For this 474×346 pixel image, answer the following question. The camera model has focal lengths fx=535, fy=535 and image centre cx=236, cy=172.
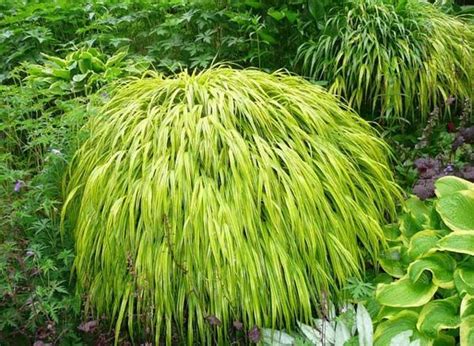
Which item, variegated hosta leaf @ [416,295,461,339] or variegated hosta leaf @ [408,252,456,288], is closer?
variegated hosta leaf @ [416,295,461,339]

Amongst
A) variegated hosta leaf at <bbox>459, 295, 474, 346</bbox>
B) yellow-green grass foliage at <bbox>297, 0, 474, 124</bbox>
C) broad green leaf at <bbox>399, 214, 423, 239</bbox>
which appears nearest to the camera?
variegated hosta leaf at <bbox>459, 295, 474, 346</bbox>

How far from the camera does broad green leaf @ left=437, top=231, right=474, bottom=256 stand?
69.4 inches

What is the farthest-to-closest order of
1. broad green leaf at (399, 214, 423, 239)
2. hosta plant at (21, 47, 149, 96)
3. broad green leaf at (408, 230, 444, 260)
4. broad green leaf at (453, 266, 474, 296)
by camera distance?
hosta plant at (21, 47, 149, 96) → broad green leaf at (399, 214, 423, 239) → broad green leaf at (408, 230, 444, 260) → broad green leaf at (453, 266, 474, 296)

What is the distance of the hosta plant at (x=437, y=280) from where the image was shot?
5.60 ft

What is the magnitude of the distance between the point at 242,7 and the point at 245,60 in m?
0.33

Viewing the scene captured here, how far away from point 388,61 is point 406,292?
4.69 feet

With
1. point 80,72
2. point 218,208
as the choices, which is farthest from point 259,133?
point 80,72

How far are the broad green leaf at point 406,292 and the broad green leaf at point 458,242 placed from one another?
14 cm

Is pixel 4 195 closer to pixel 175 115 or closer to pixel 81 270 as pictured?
pixel 81 270

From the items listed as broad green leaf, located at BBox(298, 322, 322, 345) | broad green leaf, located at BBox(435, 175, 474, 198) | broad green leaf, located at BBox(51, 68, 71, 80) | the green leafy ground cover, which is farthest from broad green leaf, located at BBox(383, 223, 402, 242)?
broad green leaf, located at BBox(51, 68, 71, 80)

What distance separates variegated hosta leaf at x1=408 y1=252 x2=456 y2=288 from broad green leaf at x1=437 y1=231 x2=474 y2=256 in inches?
2.4

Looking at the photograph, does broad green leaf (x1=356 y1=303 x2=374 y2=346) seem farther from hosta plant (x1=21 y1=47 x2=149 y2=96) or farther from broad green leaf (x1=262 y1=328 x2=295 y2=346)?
hosta plant (x1=21 y1=47 x2=149 y2=96)

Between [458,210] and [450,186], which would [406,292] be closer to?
[458,210]

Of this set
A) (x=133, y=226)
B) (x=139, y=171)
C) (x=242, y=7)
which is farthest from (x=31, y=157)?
(x=242, y=7)
